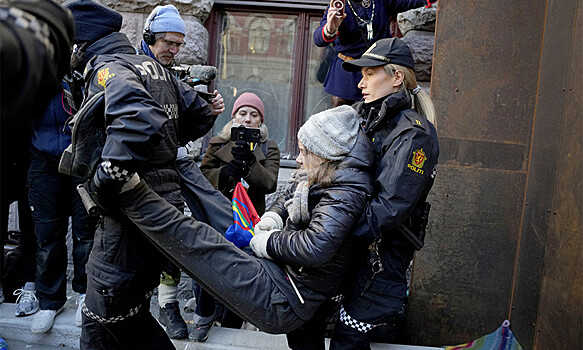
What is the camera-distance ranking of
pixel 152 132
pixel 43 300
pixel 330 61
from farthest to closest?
pixel 330 61 < pixel 43 300 < pixel 152 132

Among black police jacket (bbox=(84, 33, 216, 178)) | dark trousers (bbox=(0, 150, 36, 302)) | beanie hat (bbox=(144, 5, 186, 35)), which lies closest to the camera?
black police jacket (bbox=(84, 33, 216, 178))

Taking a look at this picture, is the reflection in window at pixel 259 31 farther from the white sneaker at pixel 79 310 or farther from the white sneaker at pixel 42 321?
the white sneaker at pixel 42 321

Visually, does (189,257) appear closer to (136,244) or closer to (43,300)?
(136,244)

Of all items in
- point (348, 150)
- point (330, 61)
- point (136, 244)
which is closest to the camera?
point (348, 150)

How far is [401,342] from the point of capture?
3.91 meters

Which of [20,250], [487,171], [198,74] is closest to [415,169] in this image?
[487,171]

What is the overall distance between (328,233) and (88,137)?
3.78ft

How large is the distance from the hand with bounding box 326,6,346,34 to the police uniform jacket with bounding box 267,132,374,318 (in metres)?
1.30

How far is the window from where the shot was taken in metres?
5.10

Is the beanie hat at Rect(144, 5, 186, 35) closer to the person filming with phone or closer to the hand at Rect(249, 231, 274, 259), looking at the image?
the person filming with phone

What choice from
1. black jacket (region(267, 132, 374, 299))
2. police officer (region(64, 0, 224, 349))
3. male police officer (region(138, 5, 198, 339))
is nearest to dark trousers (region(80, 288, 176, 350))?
police officer (region(64, 0, 224, 349))

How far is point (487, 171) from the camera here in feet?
12.2

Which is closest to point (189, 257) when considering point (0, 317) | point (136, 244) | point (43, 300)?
point (136, 244)

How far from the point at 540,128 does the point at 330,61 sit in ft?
6.78
